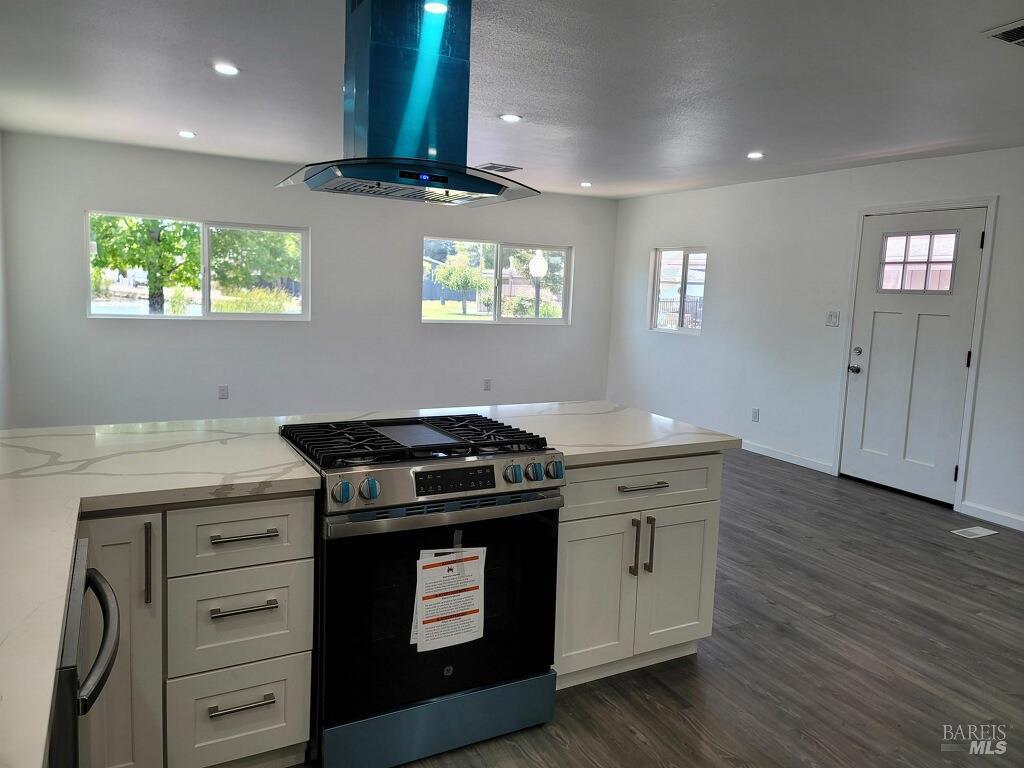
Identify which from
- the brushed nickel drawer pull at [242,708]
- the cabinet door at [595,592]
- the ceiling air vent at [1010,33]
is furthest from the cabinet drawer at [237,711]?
the ceiling air vent at [1010,33]

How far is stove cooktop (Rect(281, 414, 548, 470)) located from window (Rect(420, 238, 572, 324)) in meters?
4.65

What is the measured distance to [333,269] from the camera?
642cm

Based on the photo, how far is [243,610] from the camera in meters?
1.83

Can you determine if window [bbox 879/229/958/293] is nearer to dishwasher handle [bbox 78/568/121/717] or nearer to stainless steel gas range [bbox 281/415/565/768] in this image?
stainless steel gas range [bbox 281/415/565/768]

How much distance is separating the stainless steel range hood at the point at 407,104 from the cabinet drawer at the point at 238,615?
45.0 inches

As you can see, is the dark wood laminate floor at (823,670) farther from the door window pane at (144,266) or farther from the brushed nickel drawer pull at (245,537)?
the door window pane at (144,266)

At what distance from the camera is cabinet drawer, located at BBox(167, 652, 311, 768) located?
5.91ft

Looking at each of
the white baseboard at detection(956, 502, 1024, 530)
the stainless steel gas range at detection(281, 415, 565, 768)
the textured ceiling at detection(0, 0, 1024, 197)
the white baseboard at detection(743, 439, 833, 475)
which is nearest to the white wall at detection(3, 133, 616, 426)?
the textured ceiling at detection(0, 0, 1024, 197)

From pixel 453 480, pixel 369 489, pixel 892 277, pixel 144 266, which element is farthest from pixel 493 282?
pixel 369 489

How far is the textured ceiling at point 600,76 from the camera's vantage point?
8.60ft

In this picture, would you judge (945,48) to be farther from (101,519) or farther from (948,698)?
(101,519)

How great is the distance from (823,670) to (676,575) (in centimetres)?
70

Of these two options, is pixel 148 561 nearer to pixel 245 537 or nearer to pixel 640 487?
pixel 245 537

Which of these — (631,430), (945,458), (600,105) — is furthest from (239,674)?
(945,458)
